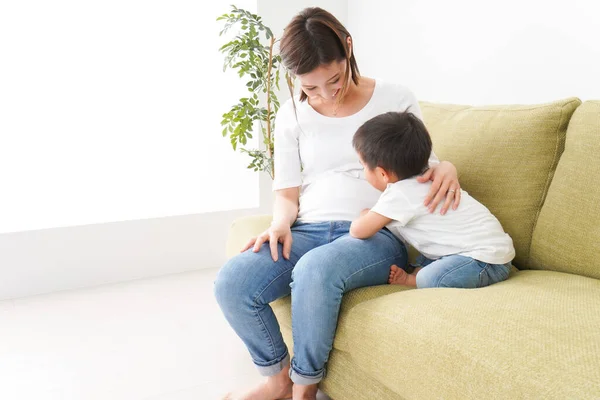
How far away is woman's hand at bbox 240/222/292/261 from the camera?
1.67 m

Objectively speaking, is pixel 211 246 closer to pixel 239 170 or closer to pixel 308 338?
pixel 239 170

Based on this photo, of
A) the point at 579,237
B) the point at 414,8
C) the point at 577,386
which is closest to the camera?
the point at 577,386

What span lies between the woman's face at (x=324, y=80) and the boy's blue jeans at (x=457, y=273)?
1.84 ft

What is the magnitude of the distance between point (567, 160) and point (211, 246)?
1953 millimetres

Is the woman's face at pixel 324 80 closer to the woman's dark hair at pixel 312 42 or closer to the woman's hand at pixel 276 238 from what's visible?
the woman's dark hair at pixel 312 42

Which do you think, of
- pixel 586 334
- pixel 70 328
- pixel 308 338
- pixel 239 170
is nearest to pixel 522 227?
pixel 586 334

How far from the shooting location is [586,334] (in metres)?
1.20

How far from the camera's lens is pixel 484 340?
47.2 inches

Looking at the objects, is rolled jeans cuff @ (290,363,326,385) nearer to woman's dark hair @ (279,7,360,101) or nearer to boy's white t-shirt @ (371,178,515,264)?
boy's white t-shirt @ (371,178,515,264)

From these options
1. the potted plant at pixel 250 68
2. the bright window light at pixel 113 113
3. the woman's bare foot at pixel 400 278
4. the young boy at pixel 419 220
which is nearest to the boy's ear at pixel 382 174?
the young boy at pixel 419 220

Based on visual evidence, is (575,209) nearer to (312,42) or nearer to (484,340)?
(484,340)

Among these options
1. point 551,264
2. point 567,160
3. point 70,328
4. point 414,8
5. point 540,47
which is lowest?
point 70,328

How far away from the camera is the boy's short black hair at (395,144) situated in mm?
1618

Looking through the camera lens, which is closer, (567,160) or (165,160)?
(567,160)
